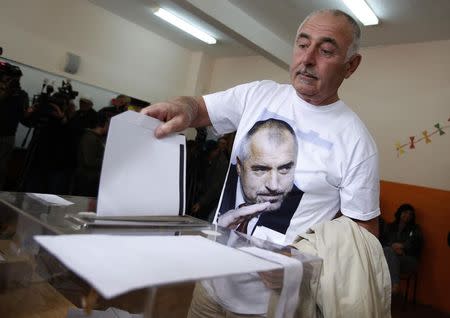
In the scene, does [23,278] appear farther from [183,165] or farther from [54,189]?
[54,189]

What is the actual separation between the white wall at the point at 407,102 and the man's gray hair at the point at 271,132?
3.62 m

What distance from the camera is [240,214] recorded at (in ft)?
3.05

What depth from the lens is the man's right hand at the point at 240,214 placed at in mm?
908

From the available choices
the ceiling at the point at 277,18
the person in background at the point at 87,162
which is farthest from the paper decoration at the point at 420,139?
the person in background at the point at 87,162

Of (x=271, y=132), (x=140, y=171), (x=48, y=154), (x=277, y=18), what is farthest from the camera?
(x=277, y=18)

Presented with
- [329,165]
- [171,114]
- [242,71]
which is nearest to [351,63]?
[329,165]

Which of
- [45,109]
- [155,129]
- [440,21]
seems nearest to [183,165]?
[155,129]

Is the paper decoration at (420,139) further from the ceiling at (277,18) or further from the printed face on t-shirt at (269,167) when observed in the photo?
the printed face on t-shirt at (269,167)

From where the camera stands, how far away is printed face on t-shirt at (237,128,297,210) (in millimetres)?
906

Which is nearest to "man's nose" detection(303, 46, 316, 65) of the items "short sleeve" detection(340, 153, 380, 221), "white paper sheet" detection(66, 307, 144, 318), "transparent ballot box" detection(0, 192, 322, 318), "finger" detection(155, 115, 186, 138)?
"short sleeve" detection(340, 153, 380, 221)

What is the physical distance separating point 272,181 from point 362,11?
331 cm

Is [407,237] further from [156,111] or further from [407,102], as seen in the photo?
[156,111]

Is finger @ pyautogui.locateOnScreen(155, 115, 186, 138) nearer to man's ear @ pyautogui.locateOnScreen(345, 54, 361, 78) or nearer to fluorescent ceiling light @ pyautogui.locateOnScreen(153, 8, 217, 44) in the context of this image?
man's ear @ pyautogui.locateOnScreen(345, 54, 361, 78)

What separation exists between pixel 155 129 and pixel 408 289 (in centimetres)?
410
